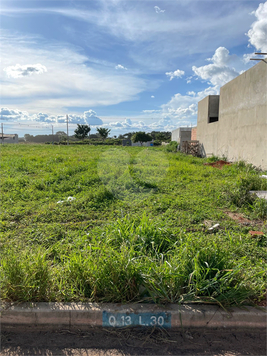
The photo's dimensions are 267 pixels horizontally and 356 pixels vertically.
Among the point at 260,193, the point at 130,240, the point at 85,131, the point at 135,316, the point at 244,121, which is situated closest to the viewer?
the point at 135,316

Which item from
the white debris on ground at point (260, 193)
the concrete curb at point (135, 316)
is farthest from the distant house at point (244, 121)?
the concrete curb at point (135, 316)

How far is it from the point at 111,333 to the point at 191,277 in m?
0.85

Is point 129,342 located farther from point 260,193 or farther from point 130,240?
point 260,193

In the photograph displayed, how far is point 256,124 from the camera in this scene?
32.8 feet

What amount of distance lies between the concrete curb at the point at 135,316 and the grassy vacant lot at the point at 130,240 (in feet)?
0.33

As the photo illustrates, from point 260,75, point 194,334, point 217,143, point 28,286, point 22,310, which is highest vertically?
point 260,75

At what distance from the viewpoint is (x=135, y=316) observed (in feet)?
7.10

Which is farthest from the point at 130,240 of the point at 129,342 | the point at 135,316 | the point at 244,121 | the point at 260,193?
the point at 244,121

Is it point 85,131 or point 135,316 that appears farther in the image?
point 85,131

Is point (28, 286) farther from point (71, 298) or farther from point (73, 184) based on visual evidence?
point (73, 184)

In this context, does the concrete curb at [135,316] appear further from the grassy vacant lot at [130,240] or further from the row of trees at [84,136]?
the row of trees at [84,136]

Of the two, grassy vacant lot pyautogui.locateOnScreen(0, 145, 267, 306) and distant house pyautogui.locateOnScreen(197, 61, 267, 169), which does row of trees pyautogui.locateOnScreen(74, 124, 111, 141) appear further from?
grassy vacant lot pyautogui.locateOnScreen(0, 145, 267, 306)

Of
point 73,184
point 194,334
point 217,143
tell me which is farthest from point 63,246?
point 217,143

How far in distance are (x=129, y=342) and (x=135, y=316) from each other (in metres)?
0.20
